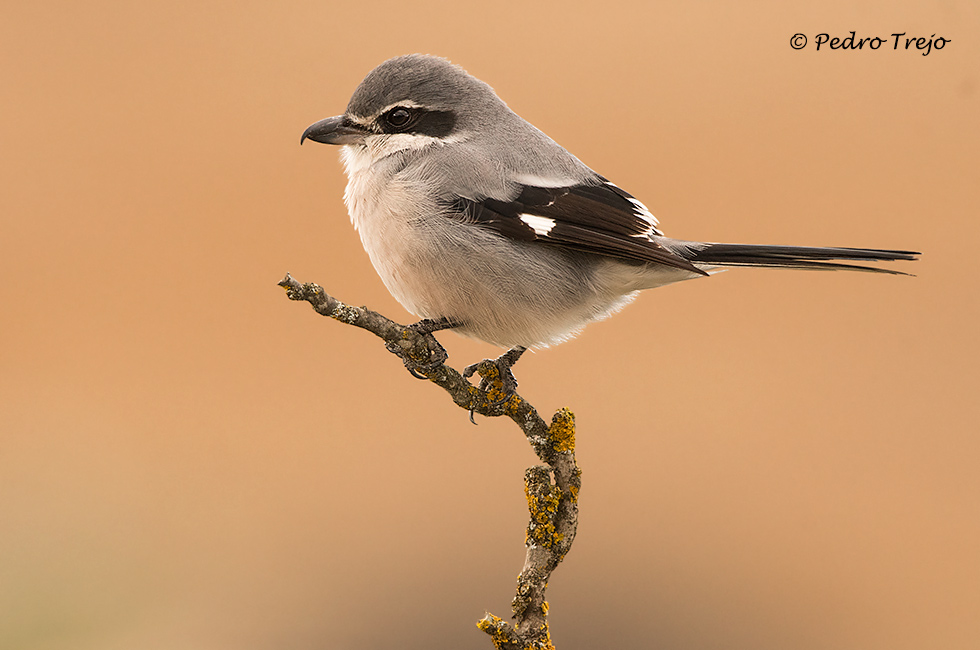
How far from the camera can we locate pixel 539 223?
57.1 inches

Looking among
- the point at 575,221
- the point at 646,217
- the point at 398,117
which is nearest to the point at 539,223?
the point at 575,221

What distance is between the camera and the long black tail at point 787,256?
1286mm

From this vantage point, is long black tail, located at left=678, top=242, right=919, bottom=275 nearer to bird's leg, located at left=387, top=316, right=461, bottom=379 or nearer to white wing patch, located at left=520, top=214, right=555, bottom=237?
white wing patch, located at left=520, top=214, right=555, bottom=237

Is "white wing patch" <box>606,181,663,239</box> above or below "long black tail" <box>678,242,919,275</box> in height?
above

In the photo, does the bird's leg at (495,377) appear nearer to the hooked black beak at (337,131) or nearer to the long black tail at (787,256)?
the long black tail at (787,256)

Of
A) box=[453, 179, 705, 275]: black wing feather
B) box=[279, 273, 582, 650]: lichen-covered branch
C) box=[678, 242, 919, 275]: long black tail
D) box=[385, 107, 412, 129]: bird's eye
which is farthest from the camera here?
box=[385, 107, 412, 129]: bird's eye

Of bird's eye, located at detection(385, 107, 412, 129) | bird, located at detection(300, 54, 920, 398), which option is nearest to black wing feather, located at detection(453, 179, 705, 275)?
bird, located at detection(300, 54, 920, 398)

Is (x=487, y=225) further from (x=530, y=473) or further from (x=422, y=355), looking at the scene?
(x=530, y=473)

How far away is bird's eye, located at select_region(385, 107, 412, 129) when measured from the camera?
1542 millimetres

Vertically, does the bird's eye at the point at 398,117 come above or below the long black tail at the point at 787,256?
above

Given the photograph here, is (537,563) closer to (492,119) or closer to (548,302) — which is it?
(548,302)

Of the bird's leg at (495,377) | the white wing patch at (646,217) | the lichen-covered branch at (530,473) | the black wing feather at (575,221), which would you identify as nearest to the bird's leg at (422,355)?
the lichen-covered branch at (530,473)

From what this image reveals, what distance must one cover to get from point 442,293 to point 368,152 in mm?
354

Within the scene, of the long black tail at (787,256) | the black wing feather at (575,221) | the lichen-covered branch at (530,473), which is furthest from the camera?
the black wing feather at (575,221)
